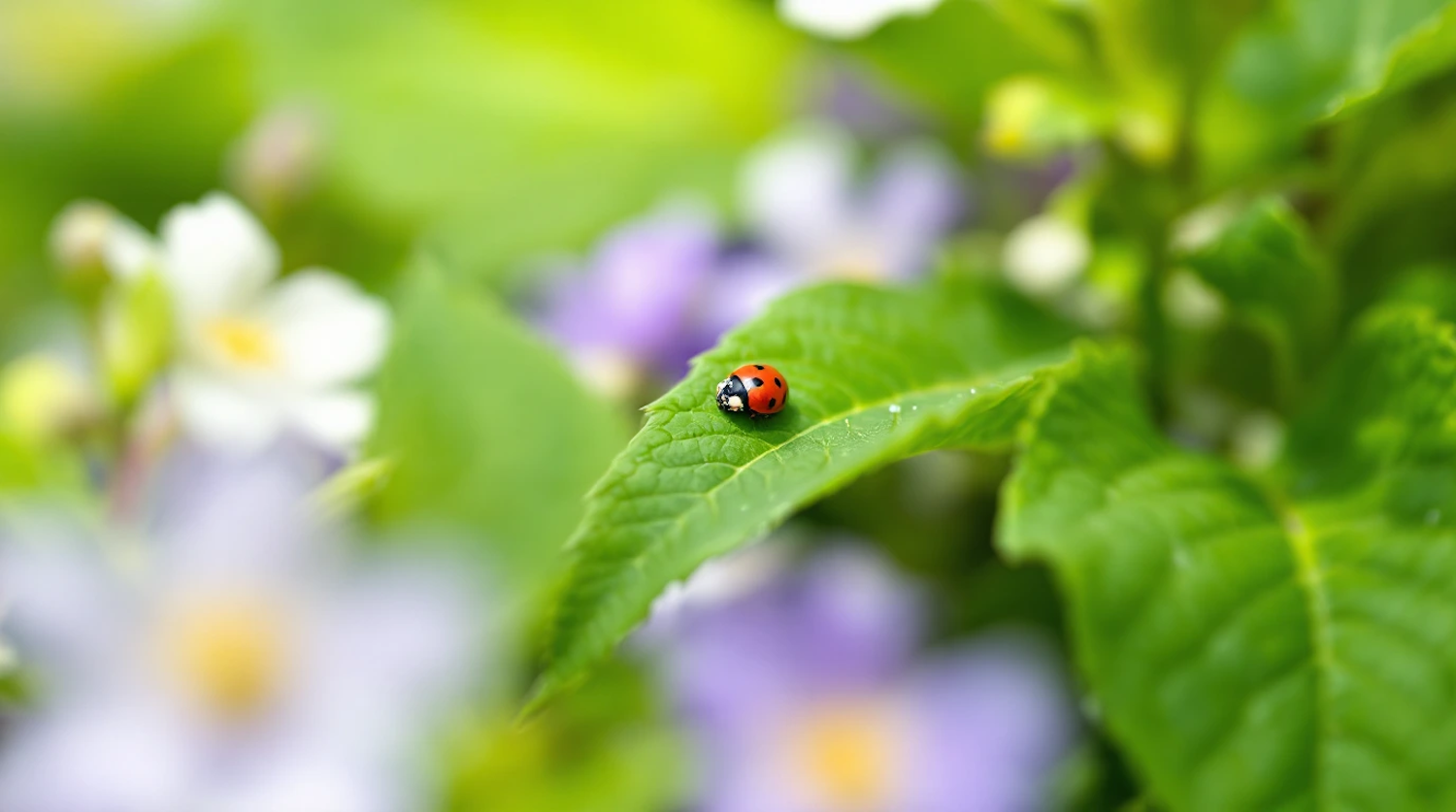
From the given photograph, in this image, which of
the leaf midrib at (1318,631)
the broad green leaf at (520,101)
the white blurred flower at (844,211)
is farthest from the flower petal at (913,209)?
the leaf midrib at (1318,631)

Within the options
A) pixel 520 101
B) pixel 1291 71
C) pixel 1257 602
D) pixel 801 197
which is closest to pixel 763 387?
pixel 1257 602

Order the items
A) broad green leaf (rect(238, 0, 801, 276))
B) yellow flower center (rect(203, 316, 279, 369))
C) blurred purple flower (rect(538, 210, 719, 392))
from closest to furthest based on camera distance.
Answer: yellow flower center (rect(203, 316, 279, 369))
blurred purple flower (rect(538, 210, 719, 392))
broad green leaf (rect(238, 0, 801, 276))

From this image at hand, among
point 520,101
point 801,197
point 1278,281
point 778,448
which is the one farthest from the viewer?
point 520,101

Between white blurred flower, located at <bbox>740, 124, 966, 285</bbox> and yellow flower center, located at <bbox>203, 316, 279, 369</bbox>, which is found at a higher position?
white blurred flower, located at <bbox>740, 124, 966, 285</bbox>

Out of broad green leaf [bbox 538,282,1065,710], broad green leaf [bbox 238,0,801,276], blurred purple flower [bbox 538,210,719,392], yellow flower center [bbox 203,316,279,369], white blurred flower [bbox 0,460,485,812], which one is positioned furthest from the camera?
broad green leaf [bbox 238,0,801,276]

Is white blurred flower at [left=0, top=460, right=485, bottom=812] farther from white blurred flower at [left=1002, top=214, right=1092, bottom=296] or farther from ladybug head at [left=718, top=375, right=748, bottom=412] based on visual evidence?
white blurred flower at [left=1002, top=214, right=1092, bottom=296]

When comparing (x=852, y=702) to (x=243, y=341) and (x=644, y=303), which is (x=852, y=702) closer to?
(x=644, y=303)

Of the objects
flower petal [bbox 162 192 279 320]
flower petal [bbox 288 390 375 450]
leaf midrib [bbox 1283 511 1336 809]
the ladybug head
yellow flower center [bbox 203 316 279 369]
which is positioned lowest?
leaf midrib [bbox 1283 511 1336 809]

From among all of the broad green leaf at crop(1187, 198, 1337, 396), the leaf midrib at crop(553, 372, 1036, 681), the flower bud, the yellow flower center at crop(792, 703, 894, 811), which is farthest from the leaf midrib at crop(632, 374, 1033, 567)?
the flower bud

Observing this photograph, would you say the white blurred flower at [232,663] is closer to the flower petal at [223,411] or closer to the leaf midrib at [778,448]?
the flower petal at [223,411]
